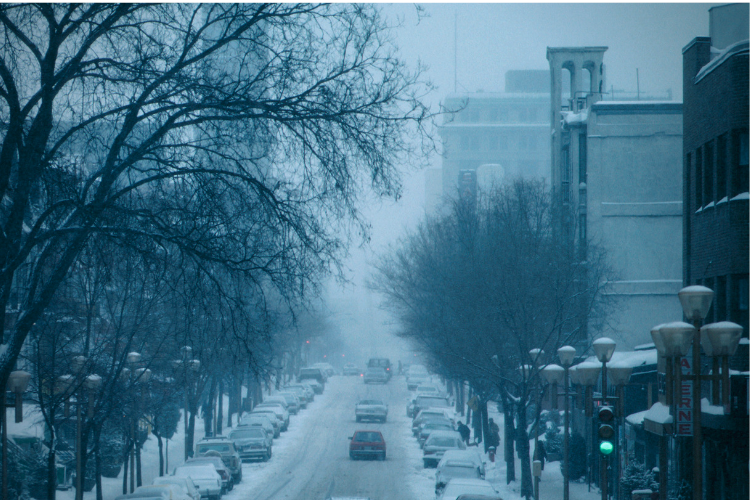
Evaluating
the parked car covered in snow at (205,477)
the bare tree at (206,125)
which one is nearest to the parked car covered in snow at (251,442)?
the parked car covered in snow at (205,477)

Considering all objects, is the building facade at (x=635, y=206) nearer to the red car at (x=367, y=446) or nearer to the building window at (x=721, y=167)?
the red car at (x=367, y=446)

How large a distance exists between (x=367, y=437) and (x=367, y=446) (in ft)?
1.70

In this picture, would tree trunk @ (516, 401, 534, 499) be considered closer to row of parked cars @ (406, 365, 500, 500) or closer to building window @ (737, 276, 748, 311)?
row of parked cars @ (406, 365, 500, 500)

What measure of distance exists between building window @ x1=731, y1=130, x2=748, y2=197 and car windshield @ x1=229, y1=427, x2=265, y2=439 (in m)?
24.5

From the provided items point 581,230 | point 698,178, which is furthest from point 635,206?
point 698,178

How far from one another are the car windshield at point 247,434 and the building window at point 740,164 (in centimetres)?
2452

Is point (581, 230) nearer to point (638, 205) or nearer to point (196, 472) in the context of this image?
point (638, 205)

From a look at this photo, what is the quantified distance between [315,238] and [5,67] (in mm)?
3899

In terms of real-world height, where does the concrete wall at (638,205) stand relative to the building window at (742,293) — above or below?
above

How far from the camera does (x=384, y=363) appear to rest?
9525cm

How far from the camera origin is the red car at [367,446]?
36281 millimetres

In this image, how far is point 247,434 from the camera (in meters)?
38.2

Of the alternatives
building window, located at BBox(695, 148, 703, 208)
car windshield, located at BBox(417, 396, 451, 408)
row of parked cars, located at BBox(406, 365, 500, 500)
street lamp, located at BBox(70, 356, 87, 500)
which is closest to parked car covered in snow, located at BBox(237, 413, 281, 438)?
row of parked cars, located at BBox(406, 365, 500, 500)

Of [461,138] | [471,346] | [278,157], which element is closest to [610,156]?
[471,346]
